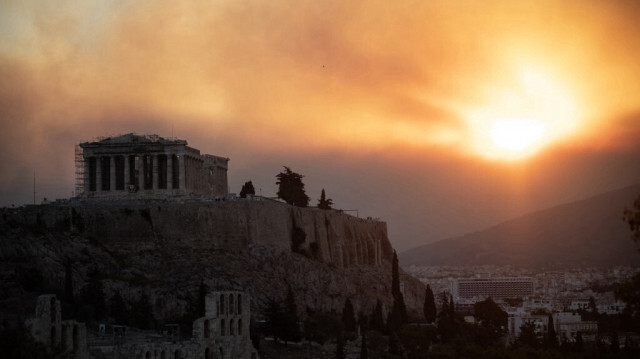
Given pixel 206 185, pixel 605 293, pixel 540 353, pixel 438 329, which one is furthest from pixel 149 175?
pixel 605 293

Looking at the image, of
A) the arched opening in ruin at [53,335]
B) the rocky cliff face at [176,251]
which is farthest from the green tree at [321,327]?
the arched opening in ruin at [53,335]

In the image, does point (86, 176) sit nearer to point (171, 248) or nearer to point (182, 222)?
point (182, 222)

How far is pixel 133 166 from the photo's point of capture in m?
94.2

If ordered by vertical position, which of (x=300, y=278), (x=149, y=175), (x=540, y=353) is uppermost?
(x=149, y=175)

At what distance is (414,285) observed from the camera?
11856cm

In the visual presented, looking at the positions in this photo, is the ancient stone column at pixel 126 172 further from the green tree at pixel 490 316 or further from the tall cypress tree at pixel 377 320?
the green tree at pixel 490 316

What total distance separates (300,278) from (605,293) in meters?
107

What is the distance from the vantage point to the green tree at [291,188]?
10619 cm

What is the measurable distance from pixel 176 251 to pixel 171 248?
445mm

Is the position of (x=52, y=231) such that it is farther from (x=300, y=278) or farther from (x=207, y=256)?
(x=300, y=278)

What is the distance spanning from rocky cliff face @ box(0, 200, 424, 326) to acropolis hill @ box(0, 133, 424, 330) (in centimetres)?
8

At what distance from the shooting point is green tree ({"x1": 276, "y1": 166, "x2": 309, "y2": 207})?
348 ft

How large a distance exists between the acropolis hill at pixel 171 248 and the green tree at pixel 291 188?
2.81 m

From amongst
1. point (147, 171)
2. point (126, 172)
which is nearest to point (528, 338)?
point (147, 171)
